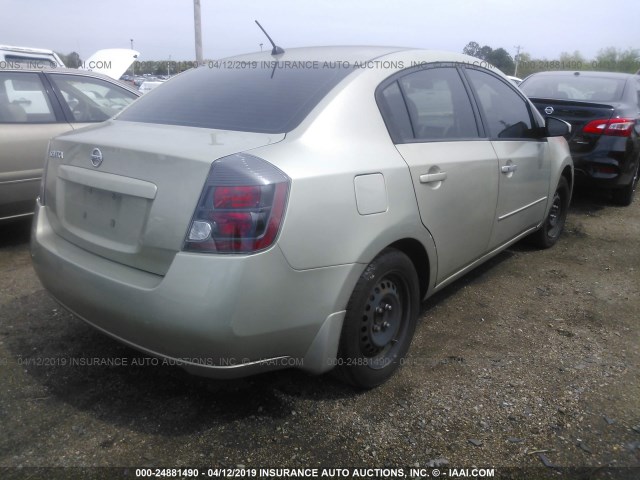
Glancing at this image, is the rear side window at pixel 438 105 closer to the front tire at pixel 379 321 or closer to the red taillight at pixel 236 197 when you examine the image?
the front tire at pixel 379 321

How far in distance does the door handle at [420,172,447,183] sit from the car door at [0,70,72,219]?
3.31m

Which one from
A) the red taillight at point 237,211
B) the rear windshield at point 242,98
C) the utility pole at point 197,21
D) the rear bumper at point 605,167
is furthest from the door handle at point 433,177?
the utility pole at point 197,21

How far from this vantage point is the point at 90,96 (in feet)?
16.3

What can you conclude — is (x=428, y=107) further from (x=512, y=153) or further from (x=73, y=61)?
(x=73, y=61)

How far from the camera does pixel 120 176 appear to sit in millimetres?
A: 2160

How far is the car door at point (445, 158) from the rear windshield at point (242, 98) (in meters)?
0.37

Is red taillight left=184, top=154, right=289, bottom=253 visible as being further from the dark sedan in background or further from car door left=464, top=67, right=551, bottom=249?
the dark sedan in background

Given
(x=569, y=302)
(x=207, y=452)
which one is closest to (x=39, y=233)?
(x=207, y=452)

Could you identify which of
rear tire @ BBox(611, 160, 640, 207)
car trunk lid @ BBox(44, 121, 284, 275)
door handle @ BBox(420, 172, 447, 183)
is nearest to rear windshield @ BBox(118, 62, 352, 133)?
car trunk lid @ BBox(44, 121, 284, 275)

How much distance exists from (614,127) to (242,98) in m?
4.43

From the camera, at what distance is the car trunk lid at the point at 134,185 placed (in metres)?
1.99

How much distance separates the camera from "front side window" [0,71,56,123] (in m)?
4.34

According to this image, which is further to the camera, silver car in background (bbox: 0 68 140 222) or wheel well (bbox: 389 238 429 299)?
silver car in background (bbox: 0 68 140 222)

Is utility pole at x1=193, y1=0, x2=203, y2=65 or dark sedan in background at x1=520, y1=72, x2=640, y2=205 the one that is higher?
utility pole at x1=193, y1=0, x2=203, y2=65
